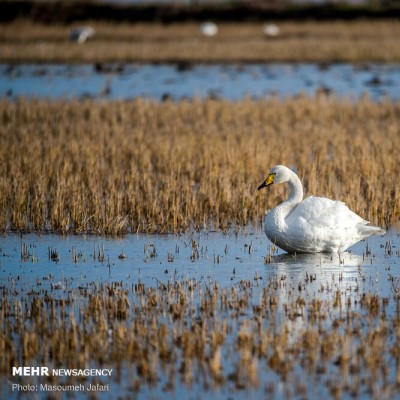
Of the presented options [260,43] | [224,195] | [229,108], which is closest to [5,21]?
[260,43]

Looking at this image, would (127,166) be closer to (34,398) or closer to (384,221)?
(384,221)

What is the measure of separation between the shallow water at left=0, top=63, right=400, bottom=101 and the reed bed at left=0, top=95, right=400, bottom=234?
316 cm

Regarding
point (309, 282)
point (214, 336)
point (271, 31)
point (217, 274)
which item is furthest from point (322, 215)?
point (271, 31)

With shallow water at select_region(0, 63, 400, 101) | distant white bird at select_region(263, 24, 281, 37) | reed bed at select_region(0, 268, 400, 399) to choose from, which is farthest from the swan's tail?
distant white bird at select_region(263, 24, 281, 37)

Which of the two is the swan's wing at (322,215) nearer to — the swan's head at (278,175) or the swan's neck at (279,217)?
the swan's neck at (279,217)

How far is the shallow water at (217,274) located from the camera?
544cm

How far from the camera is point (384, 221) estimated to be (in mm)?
10336

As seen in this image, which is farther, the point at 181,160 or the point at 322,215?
the point at 181,160

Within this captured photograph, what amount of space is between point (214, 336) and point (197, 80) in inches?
921

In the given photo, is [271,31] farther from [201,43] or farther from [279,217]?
[279,217]

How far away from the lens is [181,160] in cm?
1344

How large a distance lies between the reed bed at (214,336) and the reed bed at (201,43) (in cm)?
2569

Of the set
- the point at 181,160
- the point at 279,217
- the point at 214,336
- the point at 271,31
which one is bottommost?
the point at 214,336

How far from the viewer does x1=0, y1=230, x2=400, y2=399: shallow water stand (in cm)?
544
